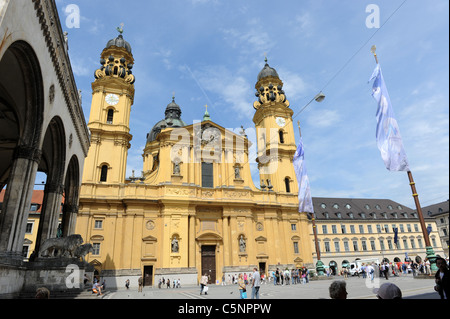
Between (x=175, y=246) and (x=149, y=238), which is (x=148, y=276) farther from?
(x=175, y=246)

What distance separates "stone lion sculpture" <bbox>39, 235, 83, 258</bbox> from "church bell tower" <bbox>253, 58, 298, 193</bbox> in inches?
1087

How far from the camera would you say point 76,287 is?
1305 centimetres

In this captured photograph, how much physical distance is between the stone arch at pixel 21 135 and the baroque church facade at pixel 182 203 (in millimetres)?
20060

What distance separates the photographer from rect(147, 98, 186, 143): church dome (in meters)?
50.3

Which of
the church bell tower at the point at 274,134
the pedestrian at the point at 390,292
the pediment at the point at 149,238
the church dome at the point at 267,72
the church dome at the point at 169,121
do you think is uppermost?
the church dome at the point at 267,72

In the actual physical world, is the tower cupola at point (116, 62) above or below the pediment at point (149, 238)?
above

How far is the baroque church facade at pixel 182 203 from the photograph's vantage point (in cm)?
3030

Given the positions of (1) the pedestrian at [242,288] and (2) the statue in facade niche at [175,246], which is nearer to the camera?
(1) the pedestrian at [242,288]

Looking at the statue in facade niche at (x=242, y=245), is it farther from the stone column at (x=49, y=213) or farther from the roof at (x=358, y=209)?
the roof at (x=358, y=209)

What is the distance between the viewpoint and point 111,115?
35812 millimetres

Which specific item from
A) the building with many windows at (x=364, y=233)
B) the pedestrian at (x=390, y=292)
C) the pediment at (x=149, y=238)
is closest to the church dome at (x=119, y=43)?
the pediment at (x=149, y=238)
